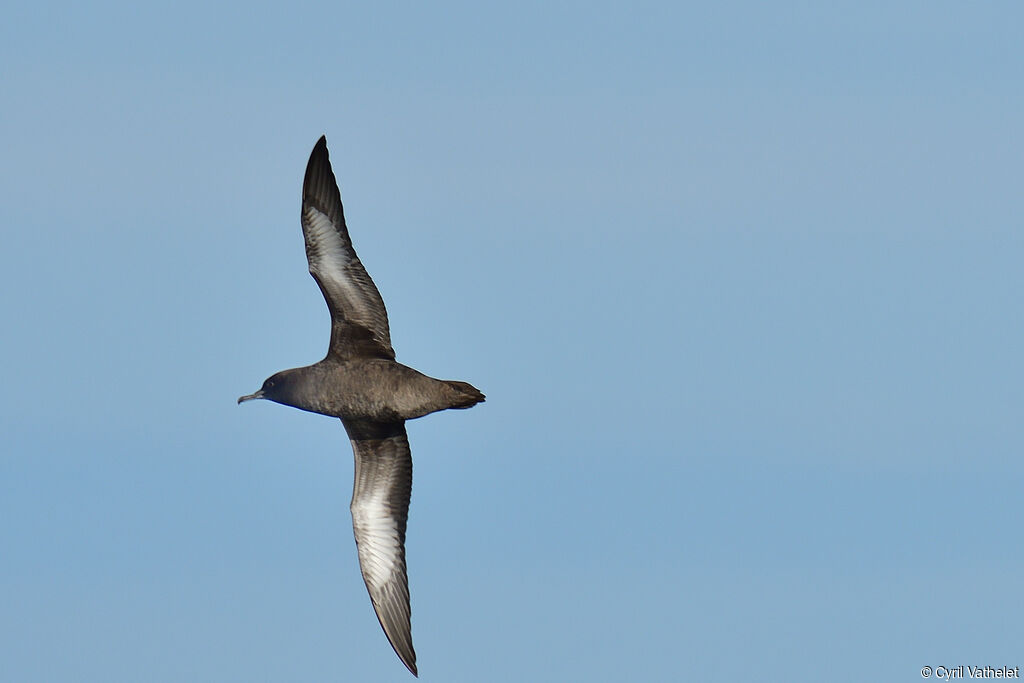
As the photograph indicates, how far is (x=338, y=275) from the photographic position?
25375 millimetres

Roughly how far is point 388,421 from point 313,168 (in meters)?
4.00

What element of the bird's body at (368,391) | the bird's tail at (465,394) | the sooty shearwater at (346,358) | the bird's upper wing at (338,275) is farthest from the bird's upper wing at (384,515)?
the bird's tail at (465,394)

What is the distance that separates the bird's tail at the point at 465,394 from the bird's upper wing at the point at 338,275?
1505mm

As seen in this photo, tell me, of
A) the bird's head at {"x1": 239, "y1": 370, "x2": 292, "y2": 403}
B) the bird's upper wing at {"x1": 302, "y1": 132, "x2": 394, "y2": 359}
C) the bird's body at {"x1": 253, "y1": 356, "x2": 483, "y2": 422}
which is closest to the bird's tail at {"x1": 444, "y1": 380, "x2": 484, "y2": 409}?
the bird's body at {"x1": 253, "y1": 356, "x2": 483, "y2": 422}

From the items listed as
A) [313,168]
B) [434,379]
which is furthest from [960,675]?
[313,168]

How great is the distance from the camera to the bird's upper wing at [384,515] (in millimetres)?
27234

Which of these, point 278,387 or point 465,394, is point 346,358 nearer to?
point 278,387

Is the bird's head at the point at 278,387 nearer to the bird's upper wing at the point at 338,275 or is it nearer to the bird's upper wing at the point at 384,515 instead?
the bird's upper wing at the point at 338,275

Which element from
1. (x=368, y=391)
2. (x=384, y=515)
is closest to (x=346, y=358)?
(x=368, y=391)

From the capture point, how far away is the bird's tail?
2428cm

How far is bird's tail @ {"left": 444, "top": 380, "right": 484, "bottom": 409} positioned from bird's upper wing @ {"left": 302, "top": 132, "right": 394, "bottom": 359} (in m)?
1.50

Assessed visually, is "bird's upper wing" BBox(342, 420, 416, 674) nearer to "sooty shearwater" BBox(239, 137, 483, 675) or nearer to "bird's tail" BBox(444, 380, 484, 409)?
"sooty shearwater" BBox(239, 137, 483, 675)

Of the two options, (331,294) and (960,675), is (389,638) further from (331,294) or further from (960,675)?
(960,675)

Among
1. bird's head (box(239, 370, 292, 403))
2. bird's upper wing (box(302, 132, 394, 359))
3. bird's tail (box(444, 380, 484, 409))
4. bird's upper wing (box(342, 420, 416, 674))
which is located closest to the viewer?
bird's tail (box(444, 380, 484, 409))
